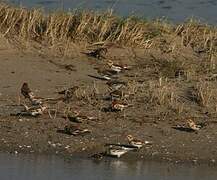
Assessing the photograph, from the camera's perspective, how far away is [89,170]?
29.6ft

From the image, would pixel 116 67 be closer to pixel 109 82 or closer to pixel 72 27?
pixel 109 82

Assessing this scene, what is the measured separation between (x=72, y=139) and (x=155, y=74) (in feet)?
12.0

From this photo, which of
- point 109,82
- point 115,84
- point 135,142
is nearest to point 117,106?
point 135,142

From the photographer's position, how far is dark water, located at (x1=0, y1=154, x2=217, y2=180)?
8.77 m

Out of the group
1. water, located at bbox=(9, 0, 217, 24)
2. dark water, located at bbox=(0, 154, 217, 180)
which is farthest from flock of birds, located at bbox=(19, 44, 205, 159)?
water, located at bbox=(9, 0, 217, 24)

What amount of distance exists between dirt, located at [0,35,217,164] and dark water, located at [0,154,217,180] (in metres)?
0.33

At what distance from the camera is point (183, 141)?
33.8 ft

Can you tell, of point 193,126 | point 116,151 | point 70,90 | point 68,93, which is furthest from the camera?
point 70,90

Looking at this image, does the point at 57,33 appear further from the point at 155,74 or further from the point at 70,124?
the point at 70,124

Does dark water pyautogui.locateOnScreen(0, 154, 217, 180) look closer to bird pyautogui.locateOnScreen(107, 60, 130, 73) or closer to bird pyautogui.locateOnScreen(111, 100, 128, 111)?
bird pyautogui.locateOnScreen(111, 100, 128, 111)

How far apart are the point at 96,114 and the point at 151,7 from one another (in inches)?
306

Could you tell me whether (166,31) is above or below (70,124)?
above

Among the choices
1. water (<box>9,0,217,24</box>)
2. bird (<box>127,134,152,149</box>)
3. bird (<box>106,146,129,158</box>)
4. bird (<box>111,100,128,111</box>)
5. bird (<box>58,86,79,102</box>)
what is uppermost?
water (<box>9,0,217,24</box>)

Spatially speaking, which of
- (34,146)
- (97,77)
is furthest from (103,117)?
(97,77)
